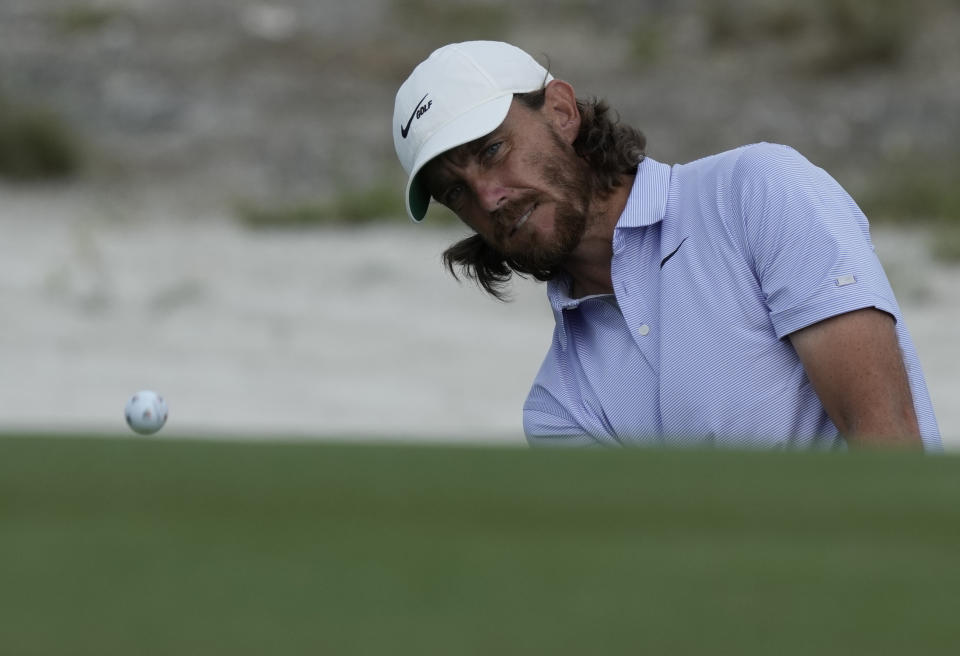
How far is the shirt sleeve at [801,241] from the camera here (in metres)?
2.86

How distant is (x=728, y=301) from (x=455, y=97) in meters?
0.74

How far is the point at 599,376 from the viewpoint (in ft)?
11.0

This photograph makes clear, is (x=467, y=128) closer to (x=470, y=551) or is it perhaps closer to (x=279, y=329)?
(x=470, y=551)

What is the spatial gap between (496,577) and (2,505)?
2.23 feet

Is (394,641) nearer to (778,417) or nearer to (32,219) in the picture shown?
(778,417)

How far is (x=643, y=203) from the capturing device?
3.30 metres

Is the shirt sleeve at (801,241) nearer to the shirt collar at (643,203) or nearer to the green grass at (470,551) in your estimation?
the shirt collar at (643,203)

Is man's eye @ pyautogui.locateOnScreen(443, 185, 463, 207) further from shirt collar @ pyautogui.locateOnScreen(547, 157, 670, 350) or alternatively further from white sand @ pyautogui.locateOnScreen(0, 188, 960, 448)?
white sand @ pyautogui.locateOnScreen(0, 188, 960, 448)

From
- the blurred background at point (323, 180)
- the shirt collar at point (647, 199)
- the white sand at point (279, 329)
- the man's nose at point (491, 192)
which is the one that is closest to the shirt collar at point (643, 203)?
the shirt collar at point (647, 199)

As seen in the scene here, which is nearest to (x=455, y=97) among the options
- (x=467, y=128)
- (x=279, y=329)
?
(x=467, y=128)

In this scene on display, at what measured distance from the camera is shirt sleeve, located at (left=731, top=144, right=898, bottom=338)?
286cm

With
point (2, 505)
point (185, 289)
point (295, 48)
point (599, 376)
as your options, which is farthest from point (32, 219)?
point (2, 505)

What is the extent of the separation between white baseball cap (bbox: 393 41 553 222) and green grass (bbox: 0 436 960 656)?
124 cm

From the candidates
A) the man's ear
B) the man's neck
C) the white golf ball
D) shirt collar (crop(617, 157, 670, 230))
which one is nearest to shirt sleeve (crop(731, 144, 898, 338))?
shirt collar (crop(617, 157, 670, 230))
